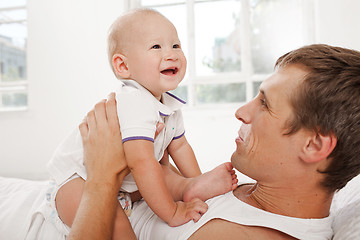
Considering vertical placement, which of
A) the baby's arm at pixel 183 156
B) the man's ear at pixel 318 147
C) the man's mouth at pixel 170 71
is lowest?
the baby's arm at pixel 183 156

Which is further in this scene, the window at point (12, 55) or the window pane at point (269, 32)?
the window at point (12, 55)

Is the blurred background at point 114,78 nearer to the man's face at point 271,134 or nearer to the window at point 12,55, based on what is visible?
the window at point 12,55

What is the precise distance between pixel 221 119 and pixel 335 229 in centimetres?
342

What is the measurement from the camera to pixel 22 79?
5.11 metres

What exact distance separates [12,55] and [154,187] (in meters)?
4.86

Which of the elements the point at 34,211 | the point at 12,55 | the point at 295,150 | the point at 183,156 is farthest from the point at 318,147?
the point at 12,55

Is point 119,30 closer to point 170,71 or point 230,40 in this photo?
point 170,71

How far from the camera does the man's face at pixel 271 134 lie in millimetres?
962

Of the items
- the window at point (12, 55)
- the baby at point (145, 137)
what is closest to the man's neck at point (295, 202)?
the baby at point (145, 137)

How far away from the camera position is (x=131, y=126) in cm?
109

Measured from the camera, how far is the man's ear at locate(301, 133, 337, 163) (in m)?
0.91

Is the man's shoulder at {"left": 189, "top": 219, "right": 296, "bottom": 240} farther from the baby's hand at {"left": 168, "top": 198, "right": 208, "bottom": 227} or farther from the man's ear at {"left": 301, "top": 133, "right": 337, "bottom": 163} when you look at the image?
the man's ear at {"left": 301, "top": 133, "right": 337, "bottom": 163}

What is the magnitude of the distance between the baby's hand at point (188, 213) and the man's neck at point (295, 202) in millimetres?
160

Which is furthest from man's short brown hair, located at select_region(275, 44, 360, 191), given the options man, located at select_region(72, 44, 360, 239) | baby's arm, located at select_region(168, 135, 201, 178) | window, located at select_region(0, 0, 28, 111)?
window, located at select_region(0, 0, 28, 111)
